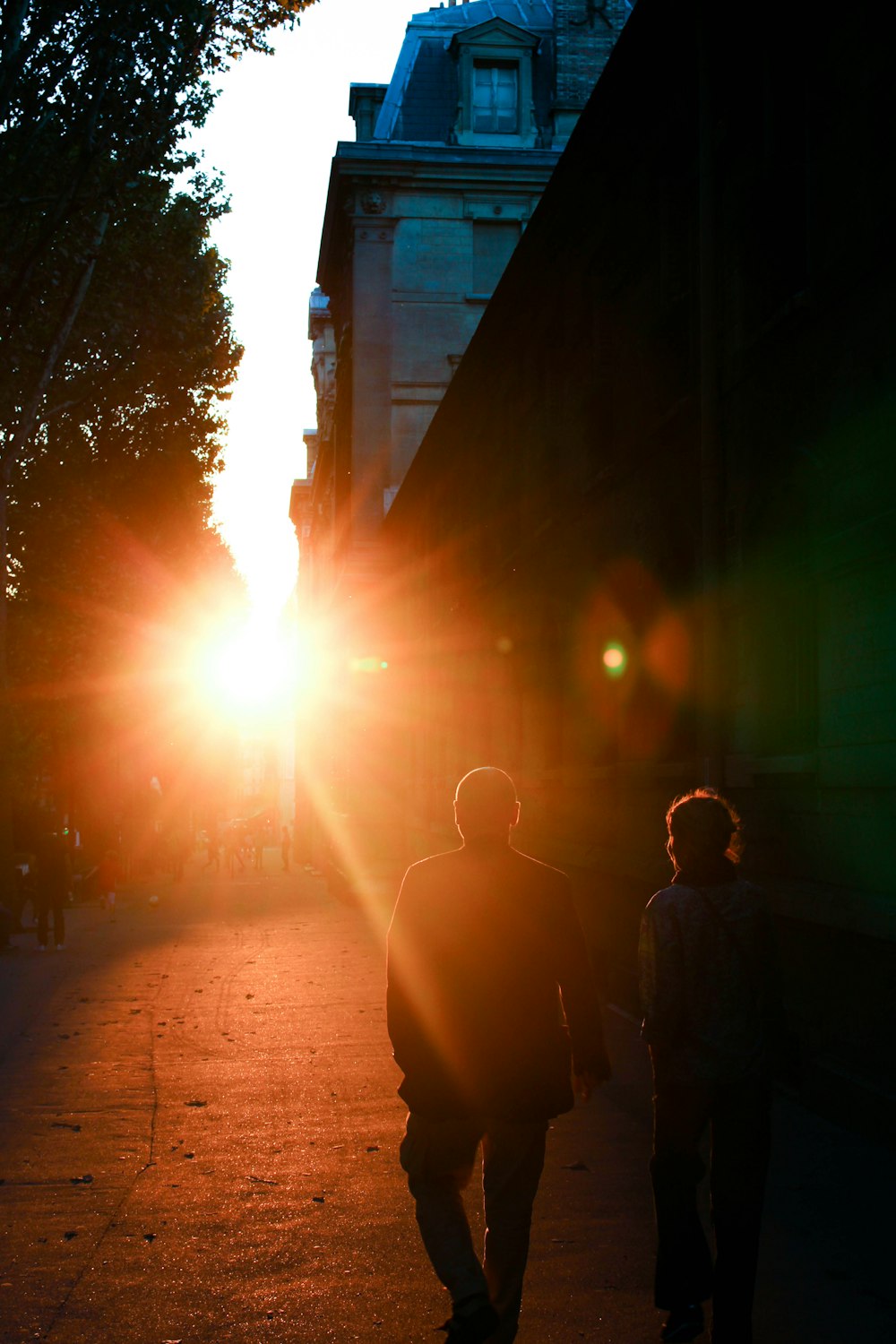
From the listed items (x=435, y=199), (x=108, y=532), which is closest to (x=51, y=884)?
(x=108, y=532)

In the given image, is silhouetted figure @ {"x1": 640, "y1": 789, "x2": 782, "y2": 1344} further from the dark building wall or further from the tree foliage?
the tree foliage

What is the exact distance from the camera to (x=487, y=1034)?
487cm

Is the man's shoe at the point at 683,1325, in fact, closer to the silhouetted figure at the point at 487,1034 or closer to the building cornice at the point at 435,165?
the silhouetted figure at the point at 487,1034

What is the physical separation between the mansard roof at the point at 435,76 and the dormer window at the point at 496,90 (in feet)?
0.88

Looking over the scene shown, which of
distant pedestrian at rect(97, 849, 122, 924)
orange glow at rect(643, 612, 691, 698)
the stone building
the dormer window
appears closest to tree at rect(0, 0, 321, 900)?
distant pedestrian at rect(97, 849, 122, 924)

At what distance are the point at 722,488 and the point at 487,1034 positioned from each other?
811cm

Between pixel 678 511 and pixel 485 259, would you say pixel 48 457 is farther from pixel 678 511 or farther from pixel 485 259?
pixel 678 511

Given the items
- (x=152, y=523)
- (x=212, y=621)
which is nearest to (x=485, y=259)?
(x=152, y=523)

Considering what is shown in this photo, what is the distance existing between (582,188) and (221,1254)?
1389 centimetres

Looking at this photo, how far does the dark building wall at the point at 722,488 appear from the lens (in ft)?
30.6

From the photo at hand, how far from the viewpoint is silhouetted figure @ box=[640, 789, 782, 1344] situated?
486cm

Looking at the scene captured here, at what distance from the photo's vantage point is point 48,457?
39.1 meters

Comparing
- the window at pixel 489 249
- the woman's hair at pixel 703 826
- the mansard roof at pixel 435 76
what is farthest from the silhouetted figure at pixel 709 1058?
the mansard roof at pixel 435 76

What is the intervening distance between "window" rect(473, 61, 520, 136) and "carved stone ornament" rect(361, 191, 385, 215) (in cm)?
297
